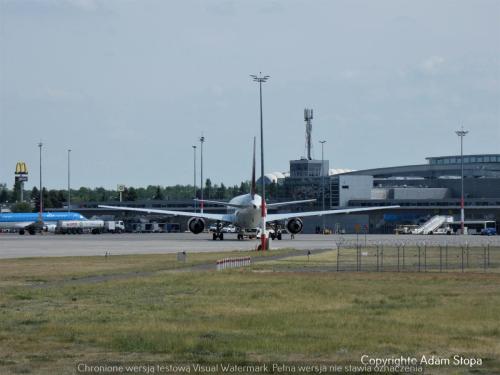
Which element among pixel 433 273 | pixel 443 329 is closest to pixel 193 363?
pixel 443 329

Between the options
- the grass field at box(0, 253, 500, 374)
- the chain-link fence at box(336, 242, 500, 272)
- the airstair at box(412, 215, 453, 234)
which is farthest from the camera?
the airstair at box(412, 215, 453, 234)

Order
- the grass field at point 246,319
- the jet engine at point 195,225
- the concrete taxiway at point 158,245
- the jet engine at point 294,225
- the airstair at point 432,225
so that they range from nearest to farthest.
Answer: the grass field at point 246,319 → the concrete taxiway at point 158,245 → the jet engine at point 294,225 → the jet engine at point 195,225 → the airstair at point 432,225

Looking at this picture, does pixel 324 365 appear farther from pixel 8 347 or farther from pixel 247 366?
pixel 8 347

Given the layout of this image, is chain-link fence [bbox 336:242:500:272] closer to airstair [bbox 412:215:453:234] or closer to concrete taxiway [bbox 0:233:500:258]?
concrete taxiway [bbox 0:233:500:258]

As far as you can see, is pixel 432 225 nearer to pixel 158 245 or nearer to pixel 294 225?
pixel 294 225

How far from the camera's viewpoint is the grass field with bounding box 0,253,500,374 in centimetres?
2173

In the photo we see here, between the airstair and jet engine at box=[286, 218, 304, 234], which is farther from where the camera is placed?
the airstair

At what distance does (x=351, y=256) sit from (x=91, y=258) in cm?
1660

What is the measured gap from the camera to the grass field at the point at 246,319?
2173 cm

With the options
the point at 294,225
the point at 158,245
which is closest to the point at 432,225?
the point at 294,225

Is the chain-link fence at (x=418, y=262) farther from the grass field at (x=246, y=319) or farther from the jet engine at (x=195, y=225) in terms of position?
the jet engine at (x=195, y=225)

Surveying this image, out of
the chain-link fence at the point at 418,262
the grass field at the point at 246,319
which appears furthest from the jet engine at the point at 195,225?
the grass field at the point at 246,319

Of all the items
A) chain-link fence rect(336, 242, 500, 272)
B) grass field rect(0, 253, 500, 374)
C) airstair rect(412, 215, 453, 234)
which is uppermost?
airstair rect(412, 215, 453, 234)

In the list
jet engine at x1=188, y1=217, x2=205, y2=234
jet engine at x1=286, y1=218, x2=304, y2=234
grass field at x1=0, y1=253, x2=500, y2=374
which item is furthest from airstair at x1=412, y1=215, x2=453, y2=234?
grass field at x1=0, y1=253, x2=500, y2=374
